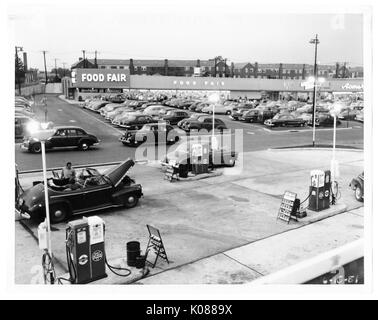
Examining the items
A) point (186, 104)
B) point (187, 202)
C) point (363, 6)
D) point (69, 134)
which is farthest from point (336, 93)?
point (363, 6)

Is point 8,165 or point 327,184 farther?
point 327,184

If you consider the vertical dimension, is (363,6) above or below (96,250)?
above

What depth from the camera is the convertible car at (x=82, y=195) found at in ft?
35.7

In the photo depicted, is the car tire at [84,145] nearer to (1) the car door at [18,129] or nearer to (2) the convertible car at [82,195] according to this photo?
(1) the car door at [18,129]

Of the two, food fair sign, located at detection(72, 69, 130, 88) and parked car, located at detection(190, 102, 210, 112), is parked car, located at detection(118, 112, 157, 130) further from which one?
food fair sign, located at detection(72, 69, 130, 88)

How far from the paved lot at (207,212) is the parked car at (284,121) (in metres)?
15.9

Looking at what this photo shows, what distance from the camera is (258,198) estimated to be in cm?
1377

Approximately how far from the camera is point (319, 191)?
12281mm

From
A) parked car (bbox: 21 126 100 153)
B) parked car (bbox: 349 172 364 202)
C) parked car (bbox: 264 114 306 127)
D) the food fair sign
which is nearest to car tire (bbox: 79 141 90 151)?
parked car (bbox: 21 126 100 153)

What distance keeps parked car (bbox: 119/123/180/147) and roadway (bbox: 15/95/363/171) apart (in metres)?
0.57

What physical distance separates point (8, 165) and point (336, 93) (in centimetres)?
6831

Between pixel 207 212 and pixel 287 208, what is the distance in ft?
7.78

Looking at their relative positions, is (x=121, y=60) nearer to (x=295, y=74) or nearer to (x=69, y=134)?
(x=295, y=74)

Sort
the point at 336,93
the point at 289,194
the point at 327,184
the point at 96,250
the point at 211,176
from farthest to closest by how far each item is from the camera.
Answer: the point at 336,93 → the point at 211,176 → the point at 327,184 → the point at 289,194 → the point at 96,250
